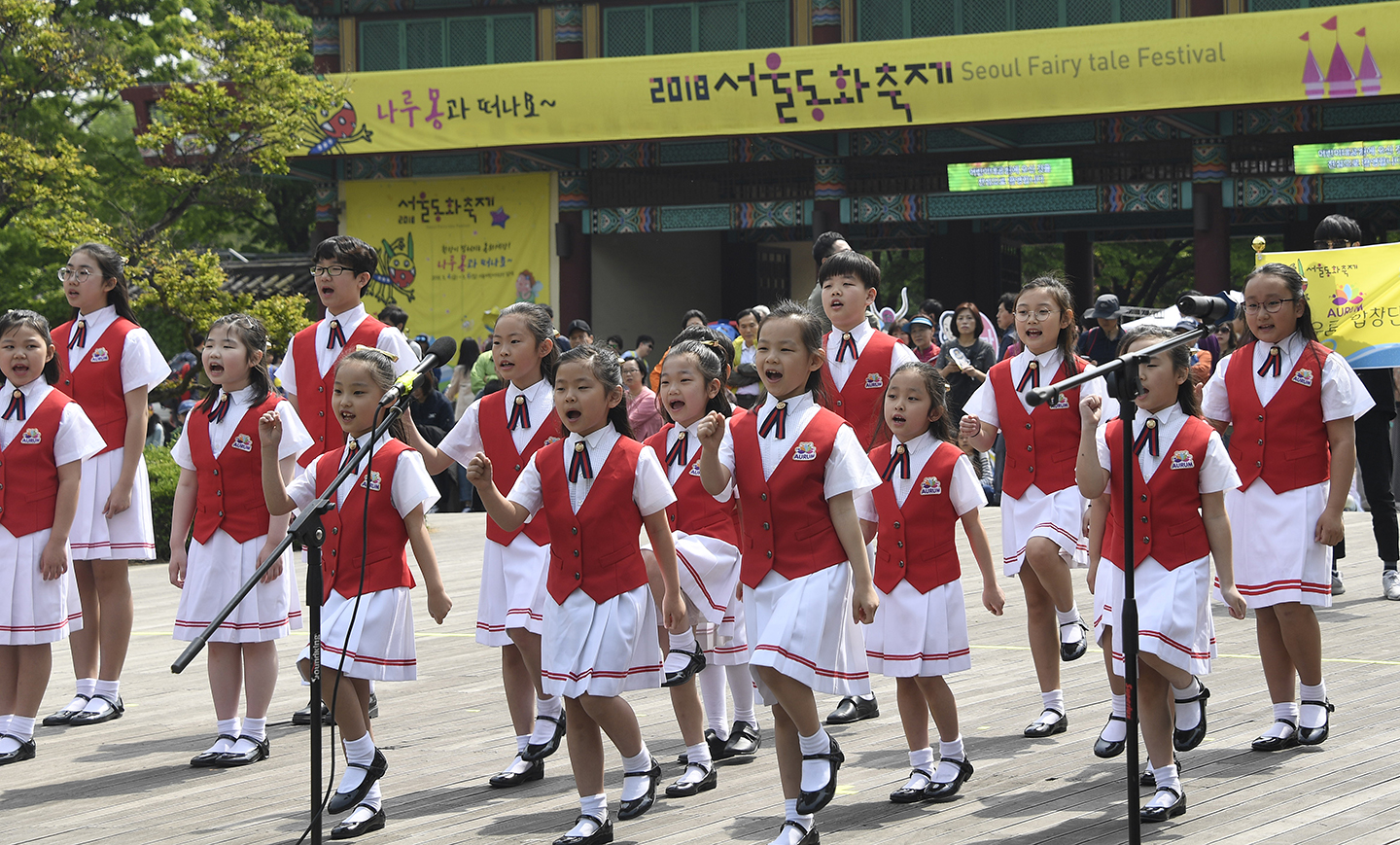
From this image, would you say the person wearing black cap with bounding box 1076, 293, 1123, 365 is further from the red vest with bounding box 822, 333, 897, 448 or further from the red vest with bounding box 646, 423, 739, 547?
the red vest with bounding box 646, 423, 739, 547

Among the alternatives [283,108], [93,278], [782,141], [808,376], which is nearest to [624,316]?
[782,141]

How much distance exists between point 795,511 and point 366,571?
1.45 metres

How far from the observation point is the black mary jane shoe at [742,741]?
19.4 ft

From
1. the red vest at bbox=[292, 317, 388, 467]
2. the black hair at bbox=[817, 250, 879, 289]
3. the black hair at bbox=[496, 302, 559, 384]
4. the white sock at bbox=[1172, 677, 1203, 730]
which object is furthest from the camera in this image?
the red vest at bbox=[292, 317, 388, 467]

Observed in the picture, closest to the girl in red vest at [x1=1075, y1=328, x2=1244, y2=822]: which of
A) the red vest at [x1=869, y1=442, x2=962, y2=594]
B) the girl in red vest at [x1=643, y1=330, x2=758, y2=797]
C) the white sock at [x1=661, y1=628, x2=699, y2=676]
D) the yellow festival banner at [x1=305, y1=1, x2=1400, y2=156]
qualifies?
the red vest at [x1=869, y1=442, x2=962, y2=594]

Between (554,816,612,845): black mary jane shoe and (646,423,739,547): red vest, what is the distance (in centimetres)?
130

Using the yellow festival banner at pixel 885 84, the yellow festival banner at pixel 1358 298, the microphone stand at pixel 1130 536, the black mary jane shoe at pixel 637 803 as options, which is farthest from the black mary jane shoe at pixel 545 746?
the yellow festival banner at pixel 885 84

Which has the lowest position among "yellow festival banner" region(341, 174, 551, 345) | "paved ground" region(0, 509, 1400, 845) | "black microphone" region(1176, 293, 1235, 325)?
"paved ground" region(0, 509, 1400, 845)

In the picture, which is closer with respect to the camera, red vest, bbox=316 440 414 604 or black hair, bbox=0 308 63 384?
red vest, bbox=316 440 414 604

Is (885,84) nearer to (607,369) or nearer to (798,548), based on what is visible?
(607,369)

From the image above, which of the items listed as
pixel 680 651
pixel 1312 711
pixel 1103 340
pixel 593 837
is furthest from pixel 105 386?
pixel 1103 340

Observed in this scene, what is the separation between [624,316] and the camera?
22.7 metres

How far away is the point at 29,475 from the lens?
6.35 meters

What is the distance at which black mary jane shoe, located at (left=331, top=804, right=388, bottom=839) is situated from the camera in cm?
492
